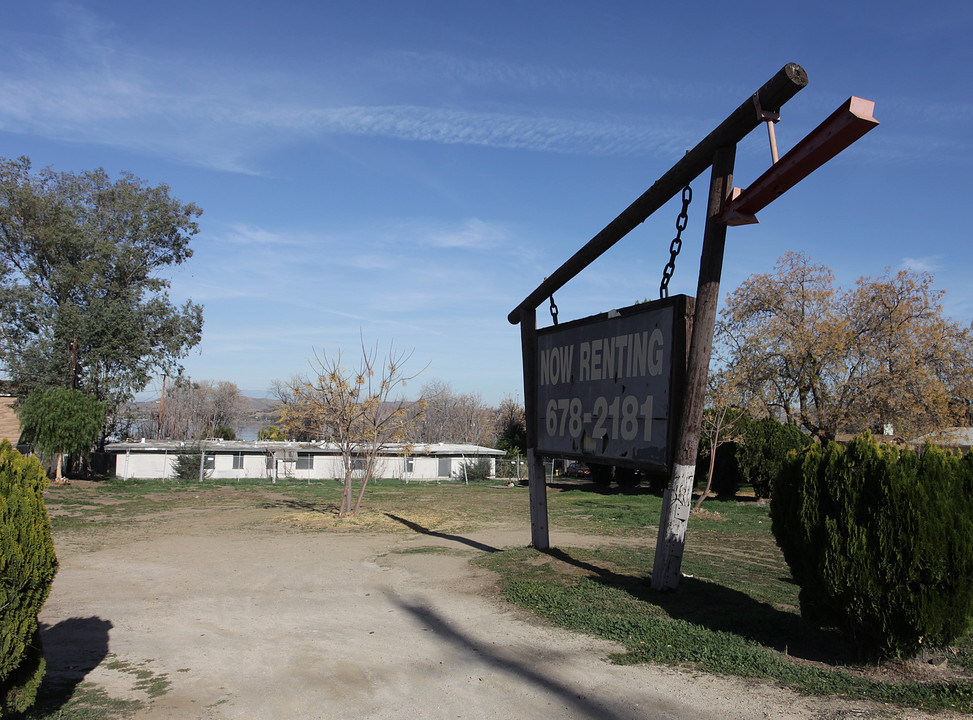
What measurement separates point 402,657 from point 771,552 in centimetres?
996

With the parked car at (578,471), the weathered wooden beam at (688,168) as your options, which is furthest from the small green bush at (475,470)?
the weathered wooden beam at (688,168)

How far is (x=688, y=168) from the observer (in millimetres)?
6922

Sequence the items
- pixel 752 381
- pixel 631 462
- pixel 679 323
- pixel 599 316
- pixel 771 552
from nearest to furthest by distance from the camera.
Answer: pixel 679 323, pixel 631 462, pixel 599 316, pixel 771 552, pixel 752 381

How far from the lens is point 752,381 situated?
2780 cm

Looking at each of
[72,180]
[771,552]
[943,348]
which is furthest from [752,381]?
[72,180]

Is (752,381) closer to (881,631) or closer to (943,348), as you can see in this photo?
(943,348)

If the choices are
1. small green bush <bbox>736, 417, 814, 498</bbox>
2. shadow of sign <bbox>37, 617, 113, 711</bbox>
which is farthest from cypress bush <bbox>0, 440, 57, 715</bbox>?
small green bush <bbox>736, 417, 814, 498</bbox>

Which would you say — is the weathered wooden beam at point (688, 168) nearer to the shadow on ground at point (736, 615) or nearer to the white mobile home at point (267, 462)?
the shadow on ground at point (736, 615)

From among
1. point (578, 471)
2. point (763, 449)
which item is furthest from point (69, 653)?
point (578, 471)

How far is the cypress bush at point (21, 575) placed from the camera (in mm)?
3703

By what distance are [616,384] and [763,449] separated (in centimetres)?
1879

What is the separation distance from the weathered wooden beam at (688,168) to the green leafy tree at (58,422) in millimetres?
27090

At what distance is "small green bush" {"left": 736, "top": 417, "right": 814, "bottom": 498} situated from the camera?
78.8 ft

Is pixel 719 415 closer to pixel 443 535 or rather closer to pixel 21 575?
pixel 443 535
